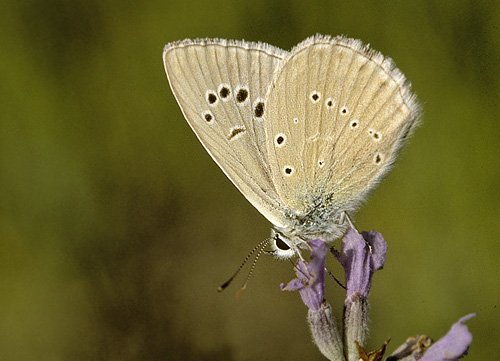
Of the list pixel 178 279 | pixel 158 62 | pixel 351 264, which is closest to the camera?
pixel 351 264

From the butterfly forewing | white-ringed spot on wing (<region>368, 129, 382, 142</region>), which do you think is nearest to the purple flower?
the butterfly forewing

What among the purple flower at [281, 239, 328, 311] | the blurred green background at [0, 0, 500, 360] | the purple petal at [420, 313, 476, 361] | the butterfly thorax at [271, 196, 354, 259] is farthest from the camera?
the blurred green background at [0, 0, 500, 360]

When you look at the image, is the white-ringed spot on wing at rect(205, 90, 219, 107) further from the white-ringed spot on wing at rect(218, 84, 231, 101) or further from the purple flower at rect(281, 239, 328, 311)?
the purple flower at rect(281, 239, 328, 311)

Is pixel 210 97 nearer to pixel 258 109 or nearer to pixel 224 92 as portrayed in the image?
pixel 224 92

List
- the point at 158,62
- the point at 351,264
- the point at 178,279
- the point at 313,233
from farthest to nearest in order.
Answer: the point at 158,62, the point at 178,279, the point at 313,233, the point at 351,264

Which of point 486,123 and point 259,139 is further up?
point 259,139

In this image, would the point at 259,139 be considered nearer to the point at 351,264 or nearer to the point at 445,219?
the point at 351,264

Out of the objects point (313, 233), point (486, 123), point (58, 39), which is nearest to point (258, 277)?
point (313, 233)
